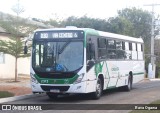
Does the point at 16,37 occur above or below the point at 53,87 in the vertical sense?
above

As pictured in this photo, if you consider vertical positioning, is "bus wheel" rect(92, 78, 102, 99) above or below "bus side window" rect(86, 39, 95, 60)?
below

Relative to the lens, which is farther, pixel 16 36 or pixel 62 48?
pixel 16 36

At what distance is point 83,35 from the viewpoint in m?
18.2

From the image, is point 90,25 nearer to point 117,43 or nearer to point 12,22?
point 12,22

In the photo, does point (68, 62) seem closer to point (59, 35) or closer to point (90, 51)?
point (90, 51)

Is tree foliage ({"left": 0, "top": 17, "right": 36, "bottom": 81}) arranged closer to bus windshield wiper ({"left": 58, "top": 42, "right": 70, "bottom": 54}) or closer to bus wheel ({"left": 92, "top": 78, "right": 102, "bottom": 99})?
bus wheel ({"left": 92, "top": 78, "right": 102, "bottom": 99})

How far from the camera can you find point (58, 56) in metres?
18.0

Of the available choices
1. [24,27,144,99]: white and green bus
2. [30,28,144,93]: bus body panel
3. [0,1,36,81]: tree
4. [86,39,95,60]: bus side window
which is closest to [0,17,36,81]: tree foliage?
[0,1,36,81]: tree

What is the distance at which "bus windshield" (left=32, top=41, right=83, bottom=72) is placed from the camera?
17.8 m

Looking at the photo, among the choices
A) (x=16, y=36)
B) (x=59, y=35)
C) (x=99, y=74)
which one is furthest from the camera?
(x=16, y=36)

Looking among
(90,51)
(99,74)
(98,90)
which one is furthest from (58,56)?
(98,90)

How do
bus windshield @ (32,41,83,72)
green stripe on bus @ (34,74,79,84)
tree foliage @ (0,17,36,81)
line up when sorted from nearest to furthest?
1. green stripe on bus @ (34,74,79,84)
2. bus windshield @ (32,41,83,72)
3. tree foliage @ (0,17,36,81)

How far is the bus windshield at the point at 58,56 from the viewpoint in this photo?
58.4ft

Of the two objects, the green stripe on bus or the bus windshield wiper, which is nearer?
the green stripe on bus
